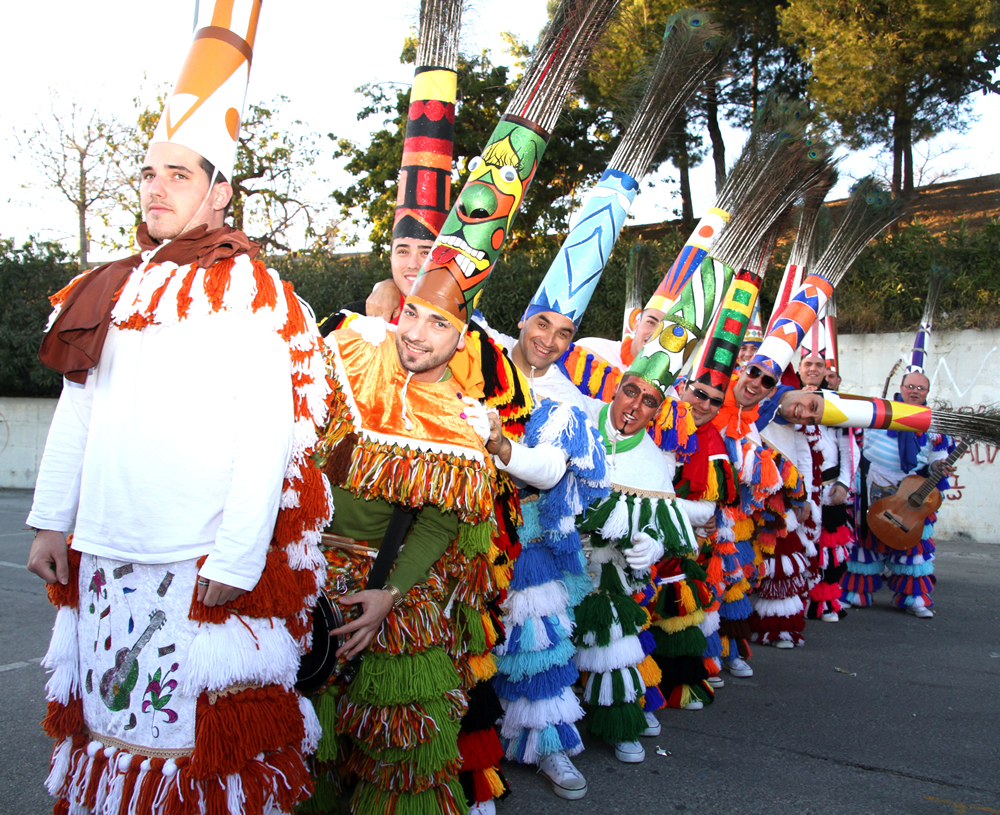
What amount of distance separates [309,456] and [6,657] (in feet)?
11.4

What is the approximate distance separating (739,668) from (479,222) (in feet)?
11.6

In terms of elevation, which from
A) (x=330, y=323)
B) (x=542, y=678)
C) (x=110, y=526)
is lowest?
(x=542, y=678)

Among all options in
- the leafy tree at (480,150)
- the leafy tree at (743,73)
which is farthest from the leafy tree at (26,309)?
the leafy tree at (743,73)

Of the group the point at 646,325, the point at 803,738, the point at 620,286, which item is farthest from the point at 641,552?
the point at 620,286

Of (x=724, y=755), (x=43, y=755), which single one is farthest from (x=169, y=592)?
(x=724, y=755)

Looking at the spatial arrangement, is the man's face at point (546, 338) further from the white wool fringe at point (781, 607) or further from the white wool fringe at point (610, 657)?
the white wool fringe at point (781, 607)

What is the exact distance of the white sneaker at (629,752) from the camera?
139 inches

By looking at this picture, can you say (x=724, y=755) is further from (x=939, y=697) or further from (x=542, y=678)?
(x=939, y=697)

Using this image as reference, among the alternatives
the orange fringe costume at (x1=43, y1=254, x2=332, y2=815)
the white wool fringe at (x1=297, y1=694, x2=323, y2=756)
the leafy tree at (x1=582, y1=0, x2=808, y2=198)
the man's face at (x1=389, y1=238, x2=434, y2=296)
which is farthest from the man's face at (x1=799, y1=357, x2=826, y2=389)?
the leafy tree at (x1=582, y1=0, x2=808, y2=198)

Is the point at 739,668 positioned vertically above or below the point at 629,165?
below

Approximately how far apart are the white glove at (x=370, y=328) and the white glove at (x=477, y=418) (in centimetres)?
35

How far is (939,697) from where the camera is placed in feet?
14.9

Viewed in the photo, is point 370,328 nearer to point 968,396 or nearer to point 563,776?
point 563,776

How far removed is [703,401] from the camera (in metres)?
4.50
